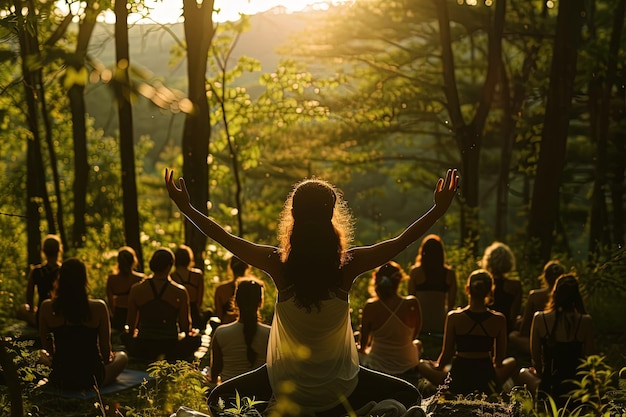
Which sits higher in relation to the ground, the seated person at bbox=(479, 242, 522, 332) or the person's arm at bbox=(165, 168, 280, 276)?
the person's arm at bbox=(165, 168, 280, 276)

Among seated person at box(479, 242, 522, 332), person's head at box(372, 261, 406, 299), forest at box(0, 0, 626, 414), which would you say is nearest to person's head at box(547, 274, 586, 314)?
forest at box(0, 0, 626, 414)

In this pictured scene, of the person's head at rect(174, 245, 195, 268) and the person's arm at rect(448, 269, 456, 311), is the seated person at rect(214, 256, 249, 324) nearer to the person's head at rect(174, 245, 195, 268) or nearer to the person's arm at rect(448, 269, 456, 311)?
the person's head at rect(174, 245, 195, 268)

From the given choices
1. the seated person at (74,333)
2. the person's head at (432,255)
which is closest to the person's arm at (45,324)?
the seated person at (74,333)

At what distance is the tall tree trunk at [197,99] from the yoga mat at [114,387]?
5487 mm

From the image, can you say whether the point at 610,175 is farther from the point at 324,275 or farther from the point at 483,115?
the point at 324,275

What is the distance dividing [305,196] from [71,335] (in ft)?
14.9

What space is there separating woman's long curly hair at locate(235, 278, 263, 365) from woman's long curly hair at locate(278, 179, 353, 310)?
2828 mm

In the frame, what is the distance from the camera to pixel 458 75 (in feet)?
121

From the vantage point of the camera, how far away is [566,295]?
785 cm

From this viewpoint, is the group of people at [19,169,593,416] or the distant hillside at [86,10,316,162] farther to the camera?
the distant hillside at [86,10,316,162]

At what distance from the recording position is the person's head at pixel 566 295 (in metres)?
7.80

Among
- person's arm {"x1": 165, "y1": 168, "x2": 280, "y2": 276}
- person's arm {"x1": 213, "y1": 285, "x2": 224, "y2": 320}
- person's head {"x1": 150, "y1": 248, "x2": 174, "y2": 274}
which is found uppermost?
person's arm {"x1": 165, "y1": 168, "x2": 280, "y2": 276}

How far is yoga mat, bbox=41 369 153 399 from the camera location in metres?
8.48

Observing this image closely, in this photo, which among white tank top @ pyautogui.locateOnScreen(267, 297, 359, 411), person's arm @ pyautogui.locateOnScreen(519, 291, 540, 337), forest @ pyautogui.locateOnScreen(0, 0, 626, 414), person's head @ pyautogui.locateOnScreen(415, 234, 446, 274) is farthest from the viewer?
forest @ pyautogui.locateOnScreen(0, 0, 626, 414)
